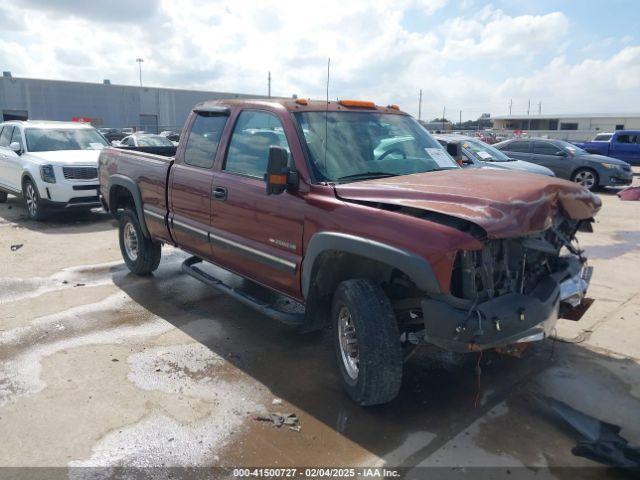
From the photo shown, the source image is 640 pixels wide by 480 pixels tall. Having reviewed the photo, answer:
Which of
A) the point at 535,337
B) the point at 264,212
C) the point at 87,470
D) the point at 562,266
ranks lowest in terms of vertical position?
the point at 87,470

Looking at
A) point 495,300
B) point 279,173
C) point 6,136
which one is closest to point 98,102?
point 6,136

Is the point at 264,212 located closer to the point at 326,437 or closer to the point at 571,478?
the point at 326,437

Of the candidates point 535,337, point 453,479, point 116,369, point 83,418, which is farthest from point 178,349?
point 535,337

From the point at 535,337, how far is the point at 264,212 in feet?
7.06

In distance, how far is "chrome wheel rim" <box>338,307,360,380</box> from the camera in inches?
143

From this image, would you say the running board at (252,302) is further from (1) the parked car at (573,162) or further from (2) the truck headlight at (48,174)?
(1) the parked car at (573,162)

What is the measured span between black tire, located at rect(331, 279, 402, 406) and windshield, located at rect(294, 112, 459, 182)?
91cm

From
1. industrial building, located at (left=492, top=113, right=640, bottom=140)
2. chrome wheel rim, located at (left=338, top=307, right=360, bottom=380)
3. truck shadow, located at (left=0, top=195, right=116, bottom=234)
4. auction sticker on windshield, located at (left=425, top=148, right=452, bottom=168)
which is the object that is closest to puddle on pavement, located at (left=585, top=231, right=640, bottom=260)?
auction sticker on windshield, located at (left=425, top=148, right=452, bottom=168)

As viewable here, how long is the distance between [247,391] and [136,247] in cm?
346

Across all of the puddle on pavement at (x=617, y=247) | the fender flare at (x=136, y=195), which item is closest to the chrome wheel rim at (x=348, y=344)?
the fender flare at (x=136, y=195)

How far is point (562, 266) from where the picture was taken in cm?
369

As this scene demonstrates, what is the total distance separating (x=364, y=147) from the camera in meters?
4.17

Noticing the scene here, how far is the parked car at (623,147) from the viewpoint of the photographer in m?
21.3

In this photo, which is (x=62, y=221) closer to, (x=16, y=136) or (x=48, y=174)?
(x=48, y=174)
